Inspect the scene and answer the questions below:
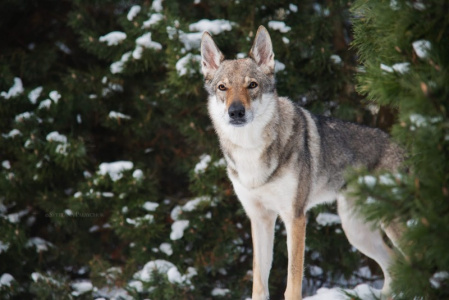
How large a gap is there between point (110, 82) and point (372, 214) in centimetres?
491

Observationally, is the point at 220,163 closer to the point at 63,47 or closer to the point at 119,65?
the point at 119,65

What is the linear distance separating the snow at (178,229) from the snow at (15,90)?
101 inches

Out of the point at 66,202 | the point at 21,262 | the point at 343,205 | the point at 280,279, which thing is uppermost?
the point at 343,205

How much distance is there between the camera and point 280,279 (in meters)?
6.37

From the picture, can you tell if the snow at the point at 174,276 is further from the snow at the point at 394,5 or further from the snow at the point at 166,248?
the snow at the point at 394,5

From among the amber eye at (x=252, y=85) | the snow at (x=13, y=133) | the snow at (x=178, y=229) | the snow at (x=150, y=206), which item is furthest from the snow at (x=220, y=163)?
the snow at (x=13, y=133)

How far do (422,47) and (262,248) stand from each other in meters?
2.49

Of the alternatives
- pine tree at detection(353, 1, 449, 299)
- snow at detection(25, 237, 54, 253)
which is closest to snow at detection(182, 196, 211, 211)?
snow at detection(25, 237, 54, 253)

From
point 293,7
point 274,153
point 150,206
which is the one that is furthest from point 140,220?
point 293,7

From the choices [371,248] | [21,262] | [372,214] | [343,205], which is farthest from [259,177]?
[21,262]

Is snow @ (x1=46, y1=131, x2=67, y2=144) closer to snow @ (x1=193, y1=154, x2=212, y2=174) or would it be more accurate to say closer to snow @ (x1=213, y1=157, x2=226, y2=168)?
snow @ (x1=193, y1=154, x2=212, y2=174)

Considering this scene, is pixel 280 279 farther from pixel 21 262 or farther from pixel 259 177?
pixel 21 262

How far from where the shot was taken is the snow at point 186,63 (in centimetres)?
528

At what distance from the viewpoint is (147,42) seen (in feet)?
18.6
